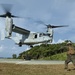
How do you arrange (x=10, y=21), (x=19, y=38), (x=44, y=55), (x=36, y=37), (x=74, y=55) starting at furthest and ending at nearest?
(x=19, y=38), (x=36, y=37), (x=10, y=21), (x=44, y=55), (x=74, y=55)

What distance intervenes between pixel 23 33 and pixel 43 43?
11957 mm

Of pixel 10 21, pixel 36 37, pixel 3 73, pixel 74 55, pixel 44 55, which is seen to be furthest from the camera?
pixel 36 37

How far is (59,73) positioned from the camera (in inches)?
699

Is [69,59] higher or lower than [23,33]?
lower

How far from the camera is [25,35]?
82.4 m

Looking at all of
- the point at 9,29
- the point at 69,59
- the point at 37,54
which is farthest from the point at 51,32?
the point at 69,59

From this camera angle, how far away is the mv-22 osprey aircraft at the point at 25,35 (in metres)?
71.7

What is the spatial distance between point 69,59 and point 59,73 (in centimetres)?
194

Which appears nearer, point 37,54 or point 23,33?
point 37,54

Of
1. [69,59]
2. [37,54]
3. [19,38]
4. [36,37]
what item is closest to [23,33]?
[19,38]

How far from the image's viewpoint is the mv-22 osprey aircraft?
235 feet

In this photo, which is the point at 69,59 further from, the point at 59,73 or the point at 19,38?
the point at 19,38

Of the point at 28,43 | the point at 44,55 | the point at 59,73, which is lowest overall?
the point at 59,73

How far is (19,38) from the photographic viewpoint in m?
82.5
